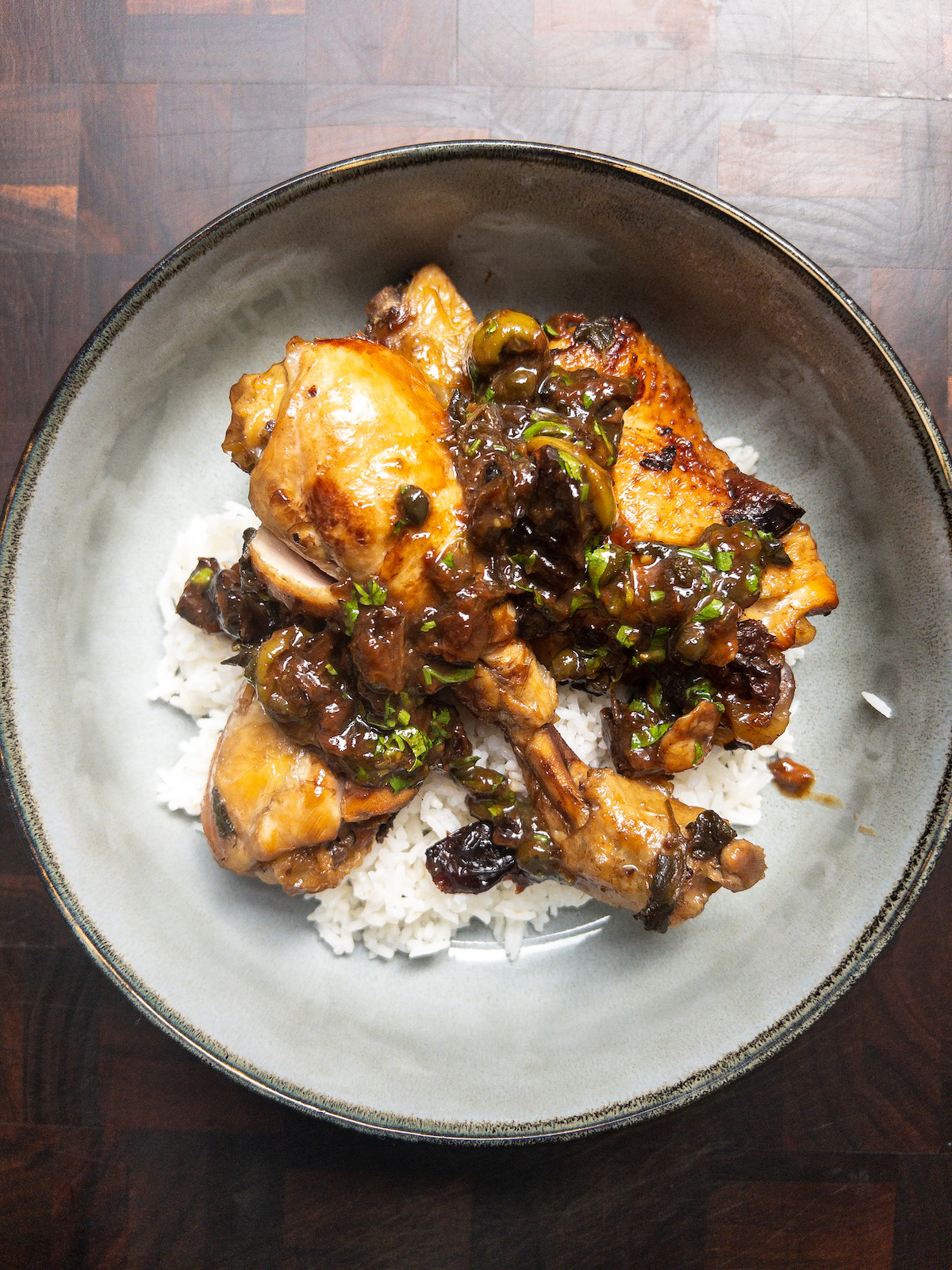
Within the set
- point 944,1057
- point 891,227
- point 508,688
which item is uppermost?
point 891,227

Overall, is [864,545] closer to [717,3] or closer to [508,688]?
[508,688]

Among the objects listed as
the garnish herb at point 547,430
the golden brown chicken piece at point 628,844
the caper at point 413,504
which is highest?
the garnish herb at point 547,430

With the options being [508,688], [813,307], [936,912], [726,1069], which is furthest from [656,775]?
[813,307]

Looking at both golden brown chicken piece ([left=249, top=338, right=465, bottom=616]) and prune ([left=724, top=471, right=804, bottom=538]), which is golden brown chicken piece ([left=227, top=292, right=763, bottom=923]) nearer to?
golden brown chicken piece ([left=249, top=338, right=465, bottom=616])

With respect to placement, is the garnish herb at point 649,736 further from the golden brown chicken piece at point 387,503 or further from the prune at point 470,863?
the prune at point 470,863

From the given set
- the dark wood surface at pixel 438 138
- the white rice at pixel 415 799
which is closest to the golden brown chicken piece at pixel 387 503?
the white rice at pixel 415 799

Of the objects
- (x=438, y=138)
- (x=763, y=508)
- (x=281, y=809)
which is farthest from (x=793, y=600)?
(x=438, y=138)

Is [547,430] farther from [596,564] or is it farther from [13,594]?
[13,594]
